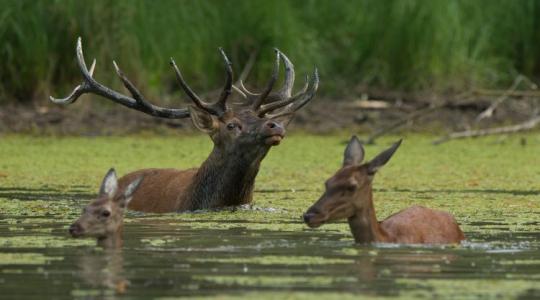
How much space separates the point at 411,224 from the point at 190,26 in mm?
9465

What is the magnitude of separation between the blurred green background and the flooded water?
7222mm

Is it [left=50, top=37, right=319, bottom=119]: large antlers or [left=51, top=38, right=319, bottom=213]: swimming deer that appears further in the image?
[left=50, top=37, right=319, bottom=119]: large antlers

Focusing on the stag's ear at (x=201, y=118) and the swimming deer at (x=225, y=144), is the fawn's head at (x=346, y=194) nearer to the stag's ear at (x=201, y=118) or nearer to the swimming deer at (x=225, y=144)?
the swimming deer at (x=225, y=144)

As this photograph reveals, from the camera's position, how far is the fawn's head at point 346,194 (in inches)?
329

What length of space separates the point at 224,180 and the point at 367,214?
2822 millimetres

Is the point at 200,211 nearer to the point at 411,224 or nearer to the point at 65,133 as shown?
the point at 411,224

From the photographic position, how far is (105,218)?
28.3ft

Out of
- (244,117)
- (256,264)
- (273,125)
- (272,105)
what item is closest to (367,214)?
(256,264)

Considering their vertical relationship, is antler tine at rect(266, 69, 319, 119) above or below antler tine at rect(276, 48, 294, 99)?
below

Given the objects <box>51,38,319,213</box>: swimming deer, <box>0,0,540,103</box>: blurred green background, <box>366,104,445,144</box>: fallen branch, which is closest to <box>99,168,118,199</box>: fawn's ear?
<box>51,38,319,213</box>: swimming deer

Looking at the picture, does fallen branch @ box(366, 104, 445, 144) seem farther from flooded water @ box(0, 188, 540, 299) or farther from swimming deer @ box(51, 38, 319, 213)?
→ flooded water @ box(0, 188, 540, 299)

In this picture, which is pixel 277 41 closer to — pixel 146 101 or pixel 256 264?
pixel 146 101

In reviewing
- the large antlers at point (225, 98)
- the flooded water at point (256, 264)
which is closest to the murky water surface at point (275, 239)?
the flooded water at point (256, 264)

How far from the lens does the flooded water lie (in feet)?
23.2
